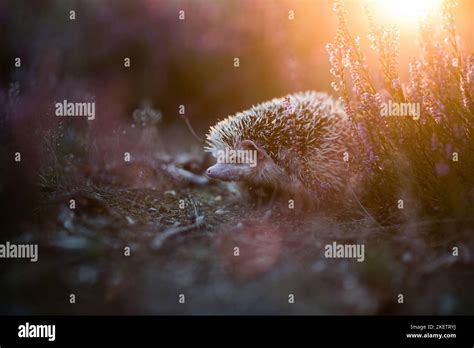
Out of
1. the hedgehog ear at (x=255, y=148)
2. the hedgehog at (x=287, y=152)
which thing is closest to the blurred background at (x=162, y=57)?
the hedgehog at (x=287, y=152)

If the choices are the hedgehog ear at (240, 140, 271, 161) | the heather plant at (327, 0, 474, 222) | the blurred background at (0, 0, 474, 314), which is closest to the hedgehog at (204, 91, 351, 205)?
the hedgehog ear at (240, 140, 271, 161)

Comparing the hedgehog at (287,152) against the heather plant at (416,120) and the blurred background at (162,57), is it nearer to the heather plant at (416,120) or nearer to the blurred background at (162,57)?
the heather plant at (416,120)

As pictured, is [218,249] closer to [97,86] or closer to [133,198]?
[133,198]

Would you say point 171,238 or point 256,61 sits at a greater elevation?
point 256,61

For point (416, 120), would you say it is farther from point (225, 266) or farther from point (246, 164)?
point (225, 266)

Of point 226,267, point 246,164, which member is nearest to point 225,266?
point 226,267

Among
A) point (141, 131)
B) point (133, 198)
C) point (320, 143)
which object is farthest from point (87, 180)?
point (320, 143)
